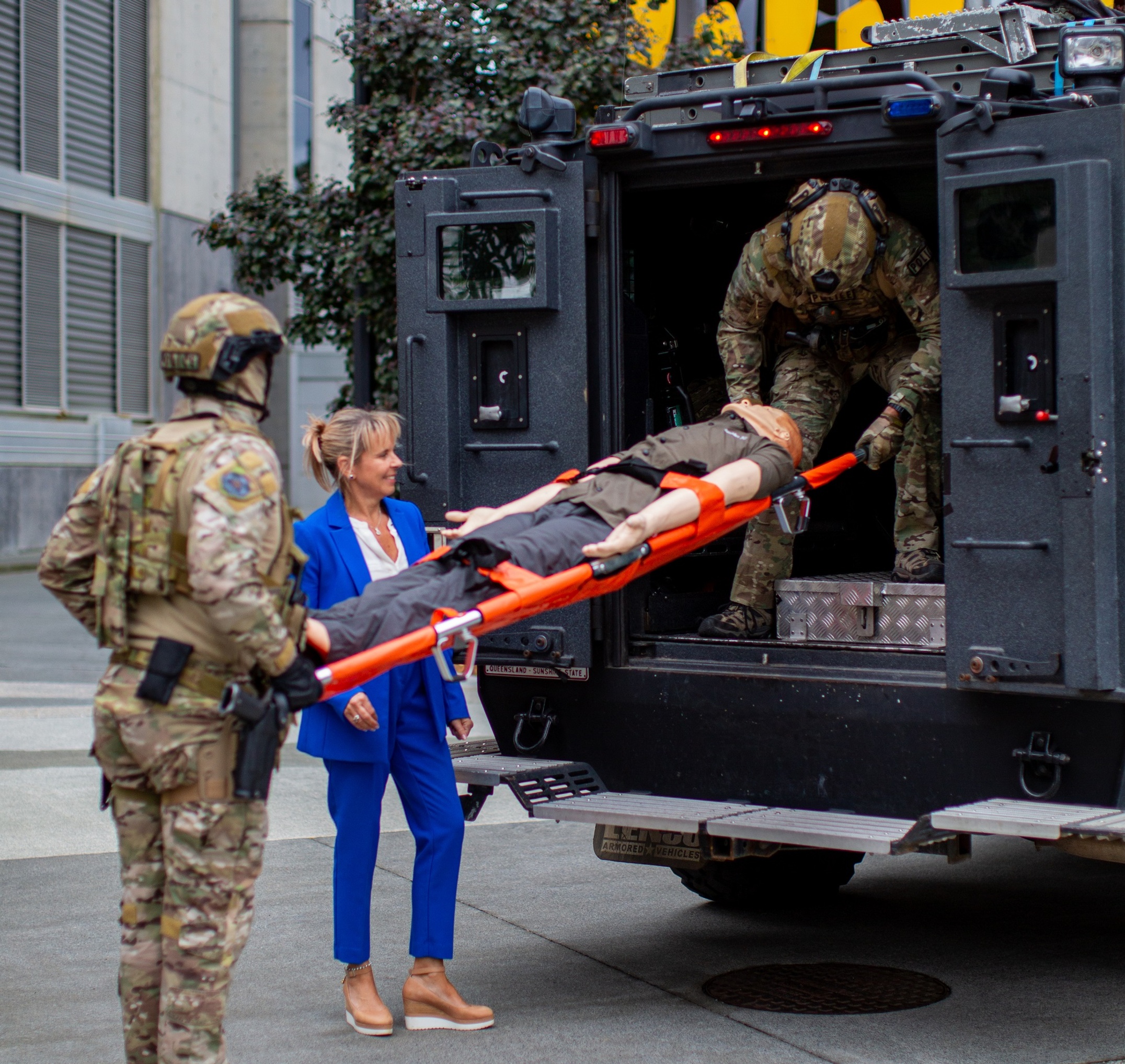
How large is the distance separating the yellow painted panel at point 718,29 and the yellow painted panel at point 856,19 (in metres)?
0.85

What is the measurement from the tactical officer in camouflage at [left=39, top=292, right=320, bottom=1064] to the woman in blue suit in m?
1.13

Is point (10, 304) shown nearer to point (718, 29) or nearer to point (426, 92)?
point (426, 92)

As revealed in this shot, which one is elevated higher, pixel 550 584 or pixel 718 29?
pixel 718 29

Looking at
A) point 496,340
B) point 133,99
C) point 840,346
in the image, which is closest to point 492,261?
point 496,340

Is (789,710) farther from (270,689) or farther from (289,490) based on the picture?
(289,490)

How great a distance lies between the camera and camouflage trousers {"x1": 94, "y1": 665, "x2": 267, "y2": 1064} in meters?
3.66

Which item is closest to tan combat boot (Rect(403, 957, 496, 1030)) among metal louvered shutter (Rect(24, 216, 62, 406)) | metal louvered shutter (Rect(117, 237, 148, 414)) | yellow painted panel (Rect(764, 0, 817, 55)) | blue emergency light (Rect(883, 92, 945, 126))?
blue emergency light (Rect(883, 92, 945, 126))

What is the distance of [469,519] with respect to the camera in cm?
525

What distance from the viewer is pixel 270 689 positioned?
3.74m

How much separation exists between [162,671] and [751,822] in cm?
197

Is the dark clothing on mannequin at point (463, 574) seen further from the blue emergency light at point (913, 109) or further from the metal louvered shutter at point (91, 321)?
the metal louvered shutter at point (91, 321)

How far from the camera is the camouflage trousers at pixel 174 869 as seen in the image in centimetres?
366

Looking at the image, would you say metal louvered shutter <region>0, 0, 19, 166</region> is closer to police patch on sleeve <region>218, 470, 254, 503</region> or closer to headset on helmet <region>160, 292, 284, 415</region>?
headset on helmet <region>160, 292, 284, 415</region>

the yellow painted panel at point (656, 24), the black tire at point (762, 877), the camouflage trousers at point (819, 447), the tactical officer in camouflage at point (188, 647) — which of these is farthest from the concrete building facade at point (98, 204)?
the tactical officer in camouflage at point (188, 647)
